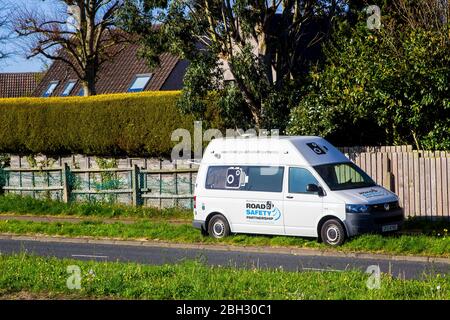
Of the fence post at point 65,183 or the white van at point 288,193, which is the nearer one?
the white van at point 288,193

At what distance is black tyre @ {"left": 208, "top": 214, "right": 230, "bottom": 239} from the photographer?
831 inches

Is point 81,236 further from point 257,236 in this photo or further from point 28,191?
point 28,191

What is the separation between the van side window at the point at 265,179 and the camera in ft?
67.2

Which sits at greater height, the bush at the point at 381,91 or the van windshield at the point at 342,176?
the bush at the point at 381,91

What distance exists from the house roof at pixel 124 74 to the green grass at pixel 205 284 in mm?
28677

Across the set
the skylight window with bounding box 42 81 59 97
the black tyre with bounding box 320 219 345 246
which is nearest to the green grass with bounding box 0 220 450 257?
the black tyre with bounding box 320 219 345 246

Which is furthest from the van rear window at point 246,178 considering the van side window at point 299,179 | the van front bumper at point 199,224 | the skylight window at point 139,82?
the skylight window at point 139,82

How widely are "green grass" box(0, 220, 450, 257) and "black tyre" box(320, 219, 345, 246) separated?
7.5 inches

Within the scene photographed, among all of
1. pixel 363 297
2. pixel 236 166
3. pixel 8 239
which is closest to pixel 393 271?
pixel 363 297

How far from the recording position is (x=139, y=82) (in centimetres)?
4728

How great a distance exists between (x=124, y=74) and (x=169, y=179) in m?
21.8

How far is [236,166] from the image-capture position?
21.1 meters

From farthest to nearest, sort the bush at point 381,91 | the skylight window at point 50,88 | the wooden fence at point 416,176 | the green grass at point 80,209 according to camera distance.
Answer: the skylight window at point 50,88 → the green grass at point 80,209 → the bush at point 381,91 → the wooden fence at point 416,176

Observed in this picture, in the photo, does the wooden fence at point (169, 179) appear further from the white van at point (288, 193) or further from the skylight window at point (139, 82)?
the skylight window at point (139, 82)
